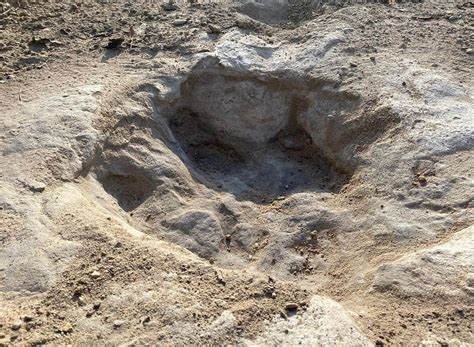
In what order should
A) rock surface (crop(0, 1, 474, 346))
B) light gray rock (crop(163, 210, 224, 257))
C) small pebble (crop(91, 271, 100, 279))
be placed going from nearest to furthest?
rock surface (crop(0, 1, 474, 346))
small pebble (crop(91, 271, 100, 279))
light gray rock (crop(163, 210, 224, 257))

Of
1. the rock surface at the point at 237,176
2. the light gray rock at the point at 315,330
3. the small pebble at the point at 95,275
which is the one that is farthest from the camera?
the small pebble at the point at 95,275

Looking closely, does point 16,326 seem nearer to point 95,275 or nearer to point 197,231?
point 95,275

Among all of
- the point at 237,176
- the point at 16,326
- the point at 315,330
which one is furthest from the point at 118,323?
the point at 237,176

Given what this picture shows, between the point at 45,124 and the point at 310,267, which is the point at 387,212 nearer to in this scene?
the point at 310,267

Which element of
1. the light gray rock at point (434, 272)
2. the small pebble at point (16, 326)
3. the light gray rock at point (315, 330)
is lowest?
the small pebble at point (16, 326)

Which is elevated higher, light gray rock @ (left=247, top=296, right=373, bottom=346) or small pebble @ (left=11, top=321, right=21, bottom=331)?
light gray rock @ (left=247, top=296, right=373, bottom=346)

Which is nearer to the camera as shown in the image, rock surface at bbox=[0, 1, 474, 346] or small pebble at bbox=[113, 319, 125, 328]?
small pebble at bbox=[113, 319, 125, 328]

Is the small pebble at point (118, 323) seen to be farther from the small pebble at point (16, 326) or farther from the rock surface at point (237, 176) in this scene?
the small pebble at point (16, 326)

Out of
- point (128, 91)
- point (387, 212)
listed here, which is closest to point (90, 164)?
point (128, 91)

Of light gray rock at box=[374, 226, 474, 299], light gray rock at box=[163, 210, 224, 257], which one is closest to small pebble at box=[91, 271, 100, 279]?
light gray rock at box=[163, 210, 224, 257]

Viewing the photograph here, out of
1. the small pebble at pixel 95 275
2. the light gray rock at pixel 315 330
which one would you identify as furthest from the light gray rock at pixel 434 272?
the small pebble at pixel 95 275

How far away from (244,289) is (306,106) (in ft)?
8.21

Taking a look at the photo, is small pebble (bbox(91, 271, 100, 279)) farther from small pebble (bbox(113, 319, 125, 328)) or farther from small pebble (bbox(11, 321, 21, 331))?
small pebble (bbox(11, 321, 21, 331))

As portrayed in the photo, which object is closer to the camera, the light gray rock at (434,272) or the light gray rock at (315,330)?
the light gray rock at (315,330)
